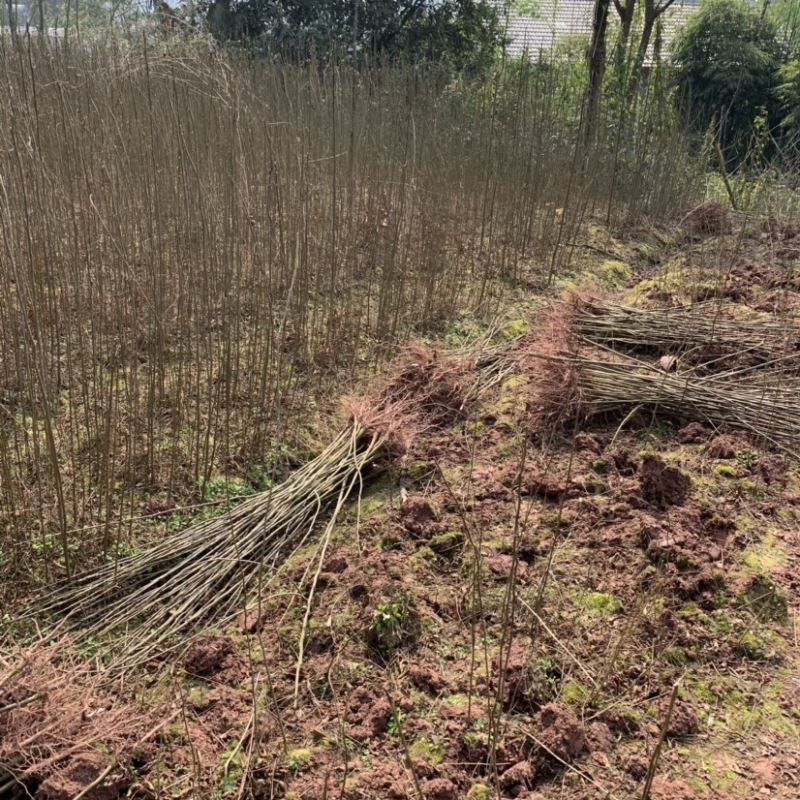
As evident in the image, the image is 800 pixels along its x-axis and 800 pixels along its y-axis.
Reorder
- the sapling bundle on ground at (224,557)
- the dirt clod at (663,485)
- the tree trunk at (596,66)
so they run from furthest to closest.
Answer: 1. the tree trunk at (596,66)
2. the dirt clod at (663,485)
3. the sapling bundle on ground at (224,557)

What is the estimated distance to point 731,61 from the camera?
8.11m

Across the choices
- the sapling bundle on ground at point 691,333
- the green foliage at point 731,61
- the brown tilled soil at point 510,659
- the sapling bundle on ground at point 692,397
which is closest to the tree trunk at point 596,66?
the sapling bundle on ground at point 691,333

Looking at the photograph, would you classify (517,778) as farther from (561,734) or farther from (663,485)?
(663,485)

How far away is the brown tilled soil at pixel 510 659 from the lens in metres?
1.20

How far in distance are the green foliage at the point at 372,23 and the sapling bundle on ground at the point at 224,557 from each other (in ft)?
22.0

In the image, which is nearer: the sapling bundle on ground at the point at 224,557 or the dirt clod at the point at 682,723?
the dirt clod at the point at 682,723

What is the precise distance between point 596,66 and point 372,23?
12.3ft

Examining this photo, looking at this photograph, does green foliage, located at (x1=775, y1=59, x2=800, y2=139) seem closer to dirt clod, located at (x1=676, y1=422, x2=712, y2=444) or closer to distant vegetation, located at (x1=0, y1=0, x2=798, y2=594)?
distant vegetation, located at (x1=0, y1=0, x2=798, y2=594)

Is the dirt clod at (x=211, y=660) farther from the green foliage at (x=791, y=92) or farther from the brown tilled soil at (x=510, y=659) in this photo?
the green foliage at (x=791, y=92)

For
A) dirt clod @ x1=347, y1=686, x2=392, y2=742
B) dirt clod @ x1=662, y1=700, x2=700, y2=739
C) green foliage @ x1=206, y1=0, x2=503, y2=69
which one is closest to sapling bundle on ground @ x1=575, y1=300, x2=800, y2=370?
dirt clod @ x1=662, y1=700, x2=700, y2=739

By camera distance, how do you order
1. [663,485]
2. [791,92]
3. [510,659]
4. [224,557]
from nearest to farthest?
[510,659]
[224,557]
[663,485]
[791,92]

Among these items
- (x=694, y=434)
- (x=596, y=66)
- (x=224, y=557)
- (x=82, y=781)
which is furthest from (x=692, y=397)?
(x=596, y=66)

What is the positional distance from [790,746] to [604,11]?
558 cm

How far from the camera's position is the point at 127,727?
1.22 m
